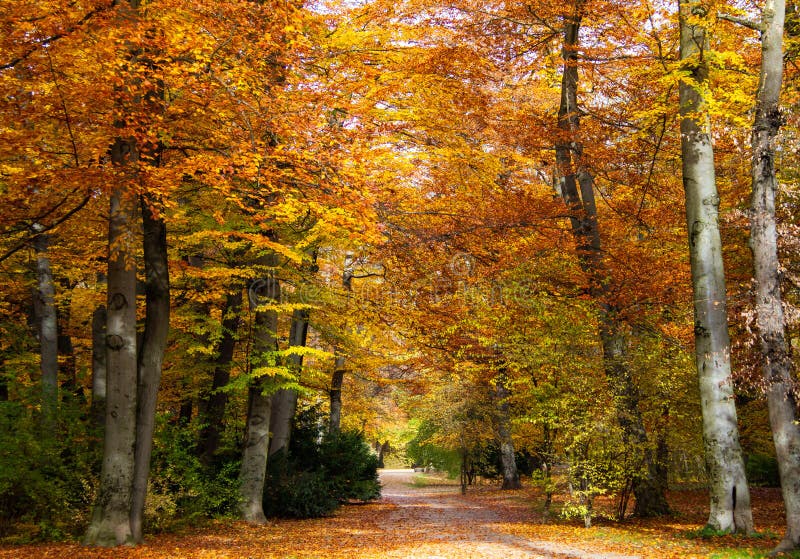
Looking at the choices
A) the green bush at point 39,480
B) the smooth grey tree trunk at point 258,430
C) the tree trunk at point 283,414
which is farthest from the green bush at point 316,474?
the green bush at point 39,480

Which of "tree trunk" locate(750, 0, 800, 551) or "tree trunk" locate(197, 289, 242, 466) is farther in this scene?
"tree trunk" locate(197, 289, 242, 466)

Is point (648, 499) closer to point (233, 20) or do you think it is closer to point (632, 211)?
point (632, 211)

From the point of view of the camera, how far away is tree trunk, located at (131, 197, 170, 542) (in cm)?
1031

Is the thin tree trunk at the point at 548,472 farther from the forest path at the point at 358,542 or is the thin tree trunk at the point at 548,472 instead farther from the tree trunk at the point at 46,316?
the tree trunk at the point at 46,316

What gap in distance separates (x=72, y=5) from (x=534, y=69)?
11.2m

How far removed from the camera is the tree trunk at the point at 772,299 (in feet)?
26.6

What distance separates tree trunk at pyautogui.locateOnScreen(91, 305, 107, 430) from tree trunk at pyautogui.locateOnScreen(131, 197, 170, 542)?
8.16 feet

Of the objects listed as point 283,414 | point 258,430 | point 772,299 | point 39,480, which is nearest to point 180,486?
point 258,430

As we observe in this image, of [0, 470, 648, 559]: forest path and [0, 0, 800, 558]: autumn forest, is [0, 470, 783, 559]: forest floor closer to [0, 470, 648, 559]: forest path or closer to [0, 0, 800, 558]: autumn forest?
[0, 470, 648, 559]: forest path

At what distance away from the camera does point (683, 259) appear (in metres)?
15.4

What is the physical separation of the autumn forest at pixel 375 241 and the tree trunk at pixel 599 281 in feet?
0.27

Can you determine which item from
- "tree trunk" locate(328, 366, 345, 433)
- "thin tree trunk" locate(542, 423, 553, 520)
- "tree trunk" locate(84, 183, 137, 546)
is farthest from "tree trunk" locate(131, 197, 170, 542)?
"tree trunk" locate(328, 366, 345, 433)

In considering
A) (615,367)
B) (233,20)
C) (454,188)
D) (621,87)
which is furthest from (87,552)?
(621,87)

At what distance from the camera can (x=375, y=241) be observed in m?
11.1
